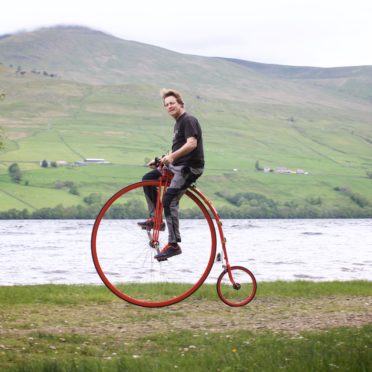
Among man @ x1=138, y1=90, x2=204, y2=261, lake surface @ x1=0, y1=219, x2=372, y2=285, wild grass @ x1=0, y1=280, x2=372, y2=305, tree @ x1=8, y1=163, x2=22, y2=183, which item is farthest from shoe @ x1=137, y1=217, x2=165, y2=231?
tree @ x1=8, y1=163, x2=22, y2=183

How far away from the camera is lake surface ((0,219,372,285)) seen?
74062 mm

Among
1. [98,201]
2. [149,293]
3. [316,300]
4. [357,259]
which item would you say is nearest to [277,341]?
[316,300]

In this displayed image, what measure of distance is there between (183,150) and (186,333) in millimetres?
3101

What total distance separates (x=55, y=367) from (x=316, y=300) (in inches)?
382

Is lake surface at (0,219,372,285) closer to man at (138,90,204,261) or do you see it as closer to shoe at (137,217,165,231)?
shoe at (137,217,165,231)

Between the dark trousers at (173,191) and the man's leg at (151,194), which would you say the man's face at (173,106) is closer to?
the dark trousers at (173,191)

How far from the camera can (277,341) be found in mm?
11516

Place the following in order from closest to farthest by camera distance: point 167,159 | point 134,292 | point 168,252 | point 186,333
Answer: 1. point 186,333
2. point 167,159
3. point 168,252
4. point 134,292

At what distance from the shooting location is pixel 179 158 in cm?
1309

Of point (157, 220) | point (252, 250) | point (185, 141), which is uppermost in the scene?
point (185, 141)

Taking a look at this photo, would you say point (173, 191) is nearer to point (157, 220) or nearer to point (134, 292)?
point (157, 220)

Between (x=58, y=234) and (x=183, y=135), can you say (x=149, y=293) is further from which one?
(x=58, y=234)

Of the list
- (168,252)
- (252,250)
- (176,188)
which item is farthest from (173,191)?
(252,250)

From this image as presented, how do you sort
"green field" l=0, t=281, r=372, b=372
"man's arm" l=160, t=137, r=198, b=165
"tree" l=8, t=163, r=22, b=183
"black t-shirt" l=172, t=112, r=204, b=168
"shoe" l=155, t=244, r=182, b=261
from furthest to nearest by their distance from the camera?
"tree" l=8, t=163, r=22, b=183, "shoe" l=155, t=244, r=182, b=261, "black t-shirt" l=172, t=112, r=204, b=168, "man's arm" l=160, t=137, r=198, b=165, "green field" l=0, t=281, r=372, b=372
